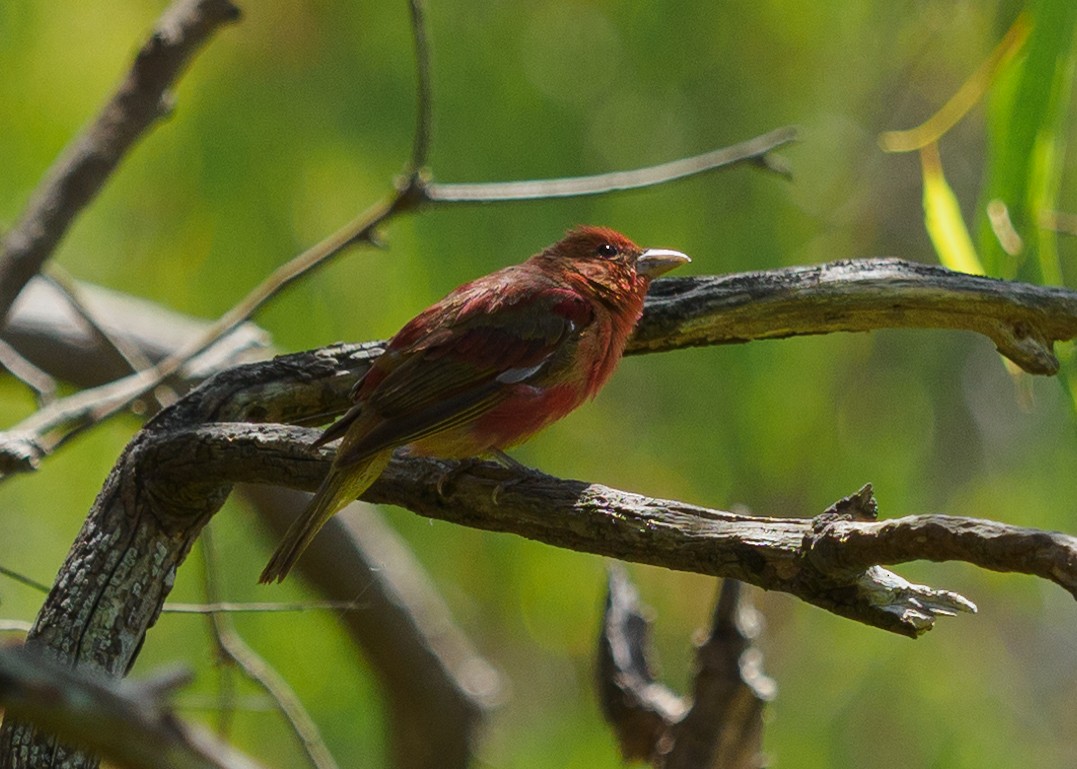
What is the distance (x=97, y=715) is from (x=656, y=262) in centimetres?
298

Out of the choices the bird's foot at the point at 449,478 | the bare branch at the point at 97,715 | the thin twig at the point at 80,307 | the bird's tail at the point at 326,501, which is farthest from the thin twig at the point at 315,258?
the bare branch at the point at 97,715

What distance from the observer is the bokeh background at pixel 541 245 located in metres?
6.37

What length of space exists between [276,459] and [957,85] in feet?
22.4

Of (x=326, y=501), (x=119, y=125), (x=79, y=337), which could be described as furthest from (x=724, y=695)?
(x=79, y=337)

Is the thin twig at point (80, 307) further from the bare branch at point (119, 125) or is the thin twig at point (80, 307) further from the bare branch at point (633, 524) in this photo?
the bare branch at point (633, 524)

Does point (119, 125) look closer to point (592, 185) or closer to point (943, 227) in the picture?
point (592, 185)

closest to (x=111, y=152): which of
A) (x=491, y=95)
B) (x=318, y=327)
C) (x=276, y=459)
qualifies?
Result: (x=318, y=327)

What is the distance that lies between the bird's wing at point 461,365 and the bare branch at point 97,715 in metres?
1.56

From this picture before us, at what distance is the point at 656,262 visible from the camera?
4094 mm

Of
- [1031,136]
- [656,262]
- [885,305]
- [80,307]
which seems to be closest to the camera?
[885,305]

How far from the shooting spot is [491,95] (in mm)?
6562

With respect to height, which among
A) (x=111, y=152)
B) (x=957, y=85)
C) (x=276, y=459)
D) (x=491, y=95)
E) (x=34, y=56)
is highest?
(x=957, y=85)

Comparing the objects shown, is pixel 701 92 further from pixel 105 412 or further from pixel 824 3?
pixel 105 412

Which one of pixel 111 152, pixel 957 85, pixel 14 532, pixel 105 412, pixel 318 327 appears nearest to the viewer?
pixel 105 412
